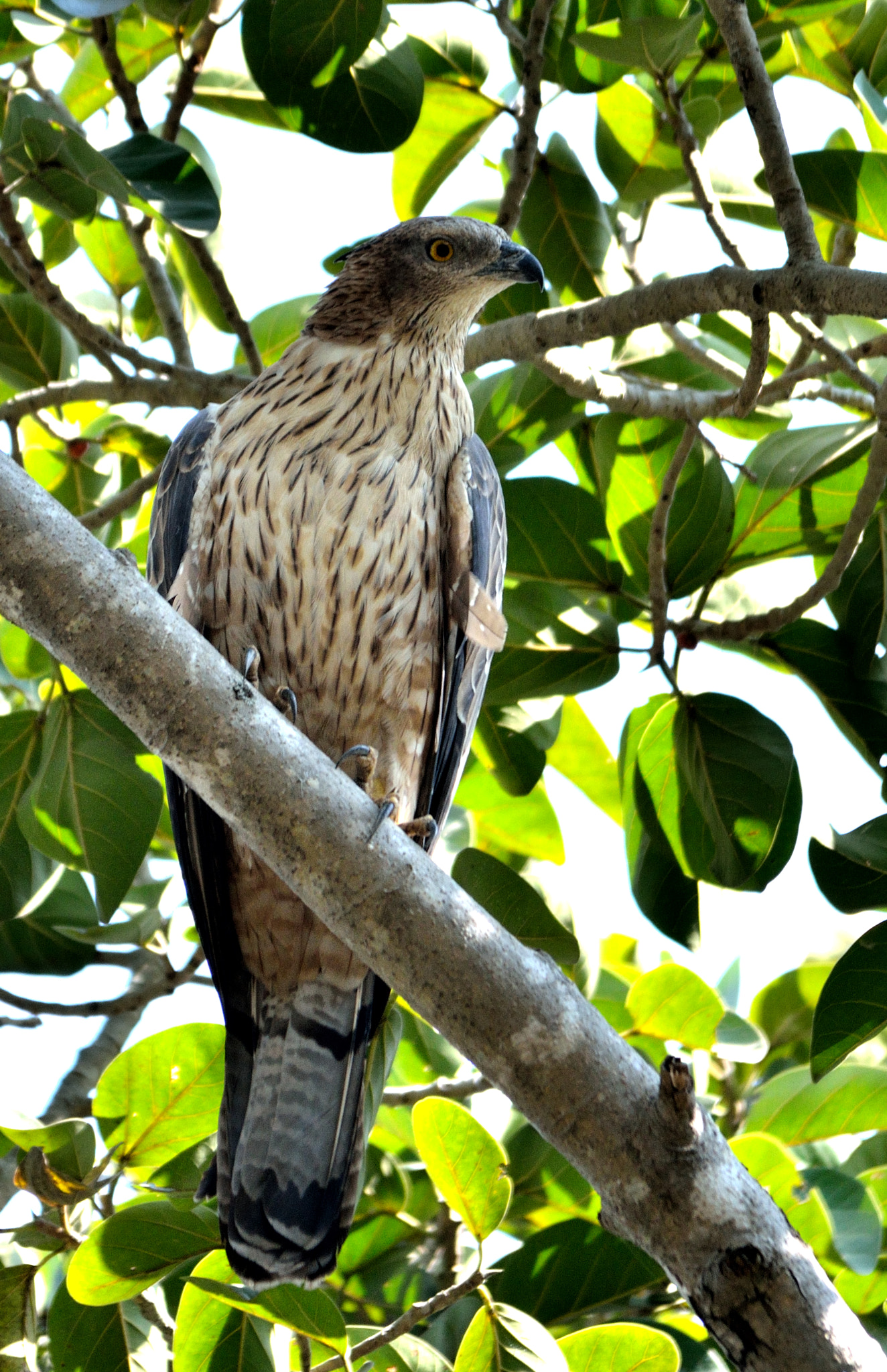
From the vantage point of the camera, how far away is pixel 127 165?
3.28m

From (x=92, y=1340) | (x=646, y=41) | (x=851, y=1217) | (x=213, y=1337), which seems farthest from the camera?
(x=851, y=1217)

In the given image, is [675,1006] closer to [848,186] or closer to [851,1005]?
[851,1005]

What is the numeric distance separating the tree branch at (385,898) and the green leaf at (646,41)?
1941 millimetres

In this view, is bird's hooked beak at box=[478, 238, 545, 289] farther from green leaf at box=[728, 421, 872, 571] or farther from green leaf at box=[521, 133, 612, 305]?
green leaf at box=[728, 421, 872, 571]

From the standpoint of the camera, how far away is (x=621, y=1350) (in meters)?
2.59

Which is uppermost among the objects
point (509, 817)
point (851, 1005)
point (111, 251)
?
point (111, 251)

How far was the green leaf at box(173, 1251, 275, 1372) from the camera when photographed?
2748 millimetres

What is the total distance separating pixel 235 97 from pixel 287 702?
6.81ft

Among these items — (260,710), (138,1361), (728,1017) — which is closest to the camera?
(260,710)

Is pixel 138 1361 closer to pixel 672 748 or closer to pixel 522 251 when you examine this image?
pixel 672 748

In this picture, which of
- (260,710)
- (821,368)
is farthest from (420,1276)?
(821,368)

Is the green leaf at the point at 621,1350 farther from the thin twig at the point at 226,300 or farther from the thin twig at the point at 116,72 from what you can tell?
→ the thin twig at the point at 116,72

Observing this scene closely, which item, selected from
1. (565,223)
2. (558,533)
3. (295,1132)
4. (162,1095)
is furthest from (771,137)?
(162,1095)

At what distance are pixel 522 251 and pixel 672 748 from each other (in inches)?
58.2
